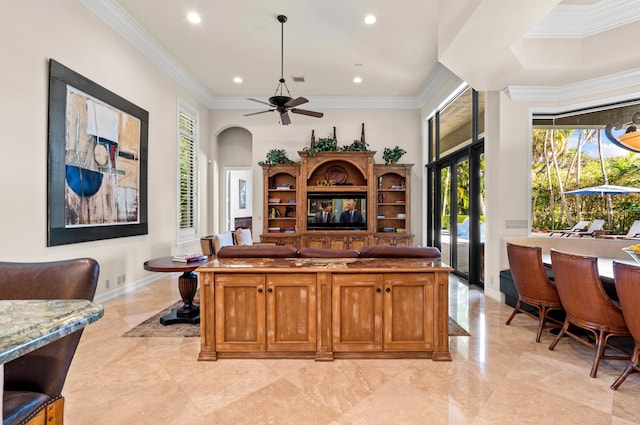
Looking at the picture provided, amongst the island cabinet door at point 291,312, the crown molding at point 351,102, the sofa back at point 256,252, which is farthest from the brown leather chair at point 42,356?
the crown molding at point 351,102

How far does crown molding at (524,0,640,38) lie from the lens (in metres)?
3.42

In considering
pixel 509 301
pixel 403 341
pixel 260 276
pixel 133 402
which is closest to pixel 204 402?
pixel 133 402

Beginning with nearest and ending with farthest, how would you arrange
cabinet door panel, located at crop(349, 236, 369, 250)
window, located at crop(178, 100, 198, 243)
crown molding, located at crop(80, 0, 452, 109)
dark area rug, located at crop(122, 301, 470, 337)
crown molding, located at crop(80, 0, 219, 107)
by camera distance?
1. dark area rug, located at crop(122, 301, 470, 337)
2. crown molding, located at crop(80, 0, 219, 107)
3. crown molding, located at crop(80, 0, 452, 109)
4. window, located at crop(178, 100, 198, 243)
5. cabinet door panel, located at crop(349, 236, 369, 250)

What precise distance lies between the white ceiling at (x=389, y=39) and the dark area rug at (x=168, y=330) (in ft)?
9.76

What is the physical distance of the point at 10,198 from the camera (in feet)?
9.75

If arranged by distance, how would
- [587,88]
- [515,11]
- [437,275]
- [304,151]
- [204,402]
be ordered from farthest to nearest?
1. [304,151]
2. [587,88]
3. [515,11]
4. [437,275]
5. [204,402]

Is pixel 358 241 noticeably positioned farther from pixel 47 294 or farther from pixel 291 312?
pixel 47 294

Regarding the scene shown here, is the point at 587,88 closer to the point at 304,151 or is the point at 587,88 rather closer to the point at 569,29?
the point at 569,29

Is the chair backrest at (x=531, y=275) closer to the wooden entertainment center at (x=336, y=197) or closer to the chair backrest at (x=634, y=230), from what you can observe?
the chair backrest at (x=634, y=230)

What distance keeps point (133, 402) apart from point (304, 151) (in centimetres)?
556

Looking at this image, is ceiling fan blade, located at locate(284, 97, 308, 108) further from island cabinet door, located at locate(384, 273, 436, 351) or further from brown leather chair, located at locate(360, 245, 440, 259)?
island cabinet door, located at locate(384, 273, 436, 351)

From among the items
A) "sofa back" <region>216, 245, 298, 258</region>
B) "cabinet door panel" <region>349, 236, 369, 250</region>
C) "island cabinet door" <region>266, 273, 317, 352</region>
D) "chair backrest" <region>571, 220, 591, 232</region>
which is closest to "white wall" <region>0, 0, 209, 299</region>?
"sofa back" <region>216, 245, 298, 258</region>

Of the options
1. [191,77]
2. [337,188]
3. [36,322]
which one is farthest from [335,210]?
[36,322]

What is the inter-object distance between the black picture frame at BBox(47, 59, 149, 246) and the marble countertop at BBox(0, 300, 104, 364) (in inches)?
129
